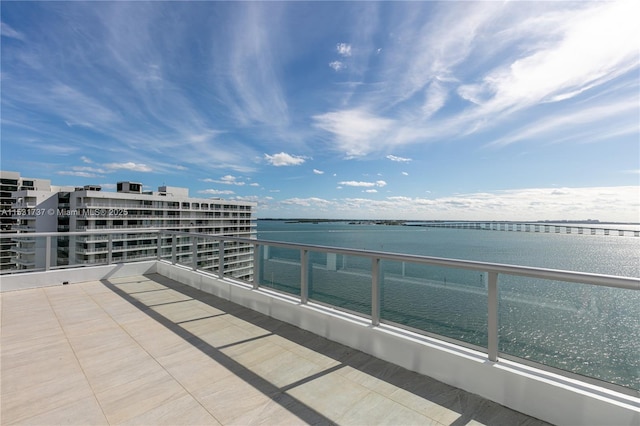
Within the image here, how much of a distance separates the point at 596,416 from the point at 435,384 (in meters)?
0.95

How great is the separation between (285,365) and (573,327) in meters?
2.33

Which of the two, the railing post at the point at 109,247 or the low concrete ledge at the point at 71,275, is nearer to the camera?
the low concrete ledge at the point at 71,275

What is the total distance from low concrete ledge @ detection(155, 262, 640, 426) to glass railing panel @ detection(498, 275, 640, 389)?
146 millimetres

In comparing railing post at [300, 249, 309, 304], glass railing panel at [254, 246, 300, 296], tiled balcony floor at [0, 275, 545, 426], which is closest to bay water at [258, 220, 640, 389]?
tiled balcony floor at [0, 275, 545, 426]

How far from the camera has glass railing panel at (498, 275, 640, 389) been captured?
6.15 ft

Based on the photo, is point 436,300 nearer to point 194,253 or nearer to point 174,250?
point 194,253

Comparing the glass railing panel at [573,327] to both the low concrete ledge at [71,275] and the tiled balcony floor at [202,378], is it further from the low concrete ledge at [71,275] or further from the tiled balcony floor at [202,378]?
the low concrete ledge at [71,275]

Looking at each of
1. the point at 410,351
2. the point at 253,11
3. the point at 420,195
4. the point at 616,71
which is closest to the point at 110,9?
the point at 253,11

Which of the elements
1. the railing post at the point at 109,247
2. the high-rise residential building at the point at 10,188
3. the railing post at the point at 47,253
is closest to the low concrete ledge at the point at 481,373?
the railing post at the point at 109,247

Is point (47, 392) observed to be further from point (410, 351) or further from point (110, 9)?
point (110, 9)

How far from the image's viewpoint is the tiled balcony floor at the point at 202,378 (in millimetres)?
1941

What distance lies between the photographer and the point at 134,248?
729cm

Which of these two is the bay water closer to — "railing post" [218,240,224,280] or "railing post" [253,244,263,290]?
"railing post" [253,244,263,290]

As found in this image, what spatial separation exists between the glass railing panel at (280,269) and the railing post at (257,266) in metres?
0.02
